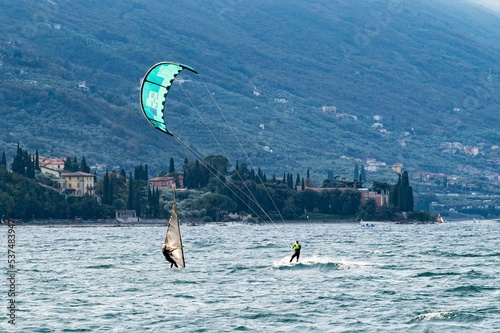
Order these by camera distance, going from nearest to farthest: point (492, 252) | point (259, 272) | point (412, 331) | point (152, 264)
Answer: point (412, 331), point (259, 272), point (152, 264), point (492, 252)

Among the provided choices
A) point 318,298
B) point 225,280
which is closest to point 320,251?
point 225,280

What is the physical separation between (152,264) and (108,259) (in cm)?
803

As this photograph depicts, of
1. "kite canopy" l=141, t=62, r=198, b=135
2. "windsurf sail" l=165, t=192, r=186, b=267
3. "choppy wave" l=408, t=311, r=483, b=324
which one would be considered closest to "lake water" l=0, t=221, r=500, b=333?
"choppy wave" l=408, t=311, r=483, b=324

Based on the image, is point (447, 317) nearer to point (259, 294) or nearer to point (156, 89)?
point (259, 294)

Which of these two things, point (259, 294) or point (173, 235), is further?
point (173, 235)

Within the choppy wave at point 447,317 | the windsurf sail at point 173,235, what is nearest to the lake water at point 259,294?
the choppy wave at point 447,317

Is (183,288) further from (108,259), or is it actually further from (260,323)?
(108,259)

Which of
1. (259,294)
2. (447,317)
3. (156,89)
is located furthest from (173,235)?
(447,317)

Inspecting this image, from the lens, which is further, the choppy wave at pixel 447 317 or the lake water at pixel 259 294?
the choppy wave at pixel 447 317

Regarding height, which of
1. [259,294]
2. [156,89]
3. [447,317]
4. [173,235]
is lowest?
[447,317]

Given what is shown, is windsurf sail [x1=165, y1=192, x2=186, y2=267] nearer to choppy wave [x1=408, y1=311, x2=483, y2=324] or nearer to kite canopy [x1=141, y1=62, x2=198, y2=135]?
kite canopy [x1=141, y1=62, x2=198, y2=135]

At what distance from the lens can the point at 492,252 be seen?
91.1 meters

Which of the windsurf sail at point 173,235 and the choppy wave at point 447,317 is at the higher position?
the windsurf sail at point 173,235

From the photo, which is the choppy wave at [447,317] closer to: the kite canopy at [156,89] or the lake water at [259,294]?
the lake water at [259,294]
